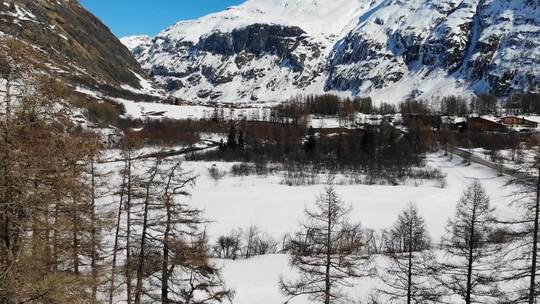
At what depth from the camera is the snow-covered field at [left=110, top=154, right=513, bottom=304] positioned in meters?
48.2

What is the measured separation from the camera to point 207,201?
8062cm

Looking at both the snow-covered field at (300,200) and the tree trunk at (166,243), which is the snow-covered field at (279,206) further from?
the tree trunk at (166,243)

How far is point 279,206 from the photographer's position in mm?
77750

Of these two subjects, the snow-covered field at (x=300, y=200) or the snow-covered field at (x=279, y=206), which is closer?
the snow-covered field at (x=279, y=206)

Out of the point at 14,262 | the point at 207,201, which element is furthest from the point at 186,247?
the point at 207,201

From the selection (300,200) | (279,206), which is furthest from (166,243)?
(300,200)

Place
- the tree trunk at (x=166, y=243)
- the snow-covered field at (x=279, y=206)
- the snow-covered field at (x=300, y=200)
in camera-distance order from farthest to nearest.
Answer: the snow-covered field at (x=300, y=200) < the snow-covered field at (x=279, y=206) < the tree trunk at (x=166, y=243)

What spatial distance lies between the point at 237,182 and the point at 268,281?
51.9m

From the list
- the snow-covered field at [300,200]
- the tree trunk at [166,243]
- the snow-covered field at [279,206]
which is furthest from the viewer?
the snow-covered field at [300,200]

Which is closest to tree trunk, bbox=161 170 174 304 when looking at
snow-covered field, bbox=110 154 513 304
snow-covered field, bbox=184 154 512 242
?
snow-covered field, bbox=110 154 513 304

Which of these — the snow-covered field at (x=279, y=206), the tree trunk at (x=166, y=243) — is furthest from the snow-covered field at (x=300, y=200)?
the tree trunk at (x=166, y=243)

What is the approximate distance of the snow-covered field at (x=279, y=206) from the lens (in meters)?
48.2

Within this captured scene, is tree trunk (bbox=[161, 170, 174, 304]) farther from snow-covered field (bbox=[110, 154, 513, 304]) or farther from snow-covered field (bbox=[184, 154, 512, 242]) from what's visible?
snow-covered field (bbox=[184, 154, 512, 242])

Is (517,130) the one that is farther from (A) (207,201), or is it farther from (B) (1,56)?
(B) (1,56)
